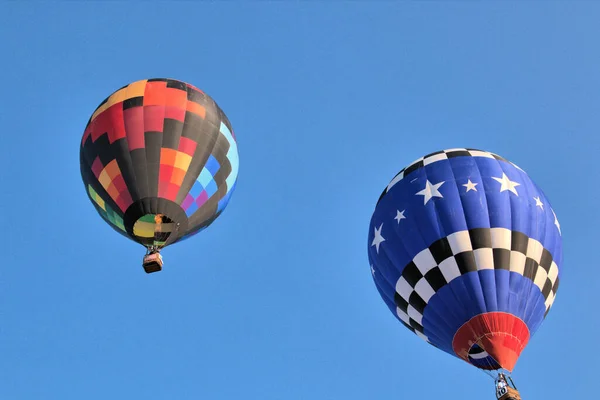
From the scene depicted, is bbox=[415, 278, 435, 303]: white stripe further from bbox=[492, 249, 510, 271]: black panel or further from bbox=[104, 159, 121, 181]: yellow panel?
bbox=[104, 159, 121, 181]: yellow panel

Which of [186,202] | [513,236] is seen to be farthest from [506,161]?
[186,202]

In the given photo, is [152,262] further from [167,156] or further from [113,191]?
[167,156]

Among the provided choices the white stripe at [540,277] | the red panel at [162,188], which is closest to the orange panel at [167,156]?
the red panel at [162,188]

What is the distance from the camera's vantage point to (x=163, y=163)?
15.1m

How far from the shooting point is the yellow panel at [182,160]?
15.2 m

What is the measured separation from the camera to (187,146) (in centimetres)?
1545

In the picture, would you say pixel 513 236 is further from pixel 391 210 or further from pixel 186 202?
pixel 186 202

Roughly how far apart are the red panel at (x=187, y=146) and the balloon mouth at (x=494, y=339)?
5.55 metres

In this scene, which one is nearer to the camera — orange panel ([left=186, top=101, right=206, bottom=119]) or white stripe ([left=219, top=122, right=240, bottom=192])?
orange panel ([left=186, top=101, right=206, bottom=119])

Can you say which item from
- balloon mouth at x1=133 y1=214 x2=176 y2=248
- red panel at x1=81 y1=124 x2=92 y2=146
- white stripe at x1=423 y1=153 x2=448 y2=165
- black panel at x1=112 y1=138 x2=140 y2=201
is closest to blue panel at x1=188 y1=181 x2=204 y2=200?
balloon mouth at x1=133 y1=214 x2=176 y2=248

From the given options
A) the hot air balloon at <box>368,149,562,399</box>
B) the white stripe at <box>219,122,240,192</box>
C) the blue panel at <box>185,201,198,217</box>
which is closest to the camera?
the hot air balloon at <box>368,149,562,399</box>

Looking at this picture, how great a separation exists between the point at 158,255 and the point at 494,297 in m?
5.68

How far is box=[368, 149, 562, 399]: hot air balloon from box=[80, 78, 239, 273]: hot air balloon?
10.4ft

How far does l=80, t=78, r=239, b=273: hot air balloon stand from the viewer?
15.0 meters
